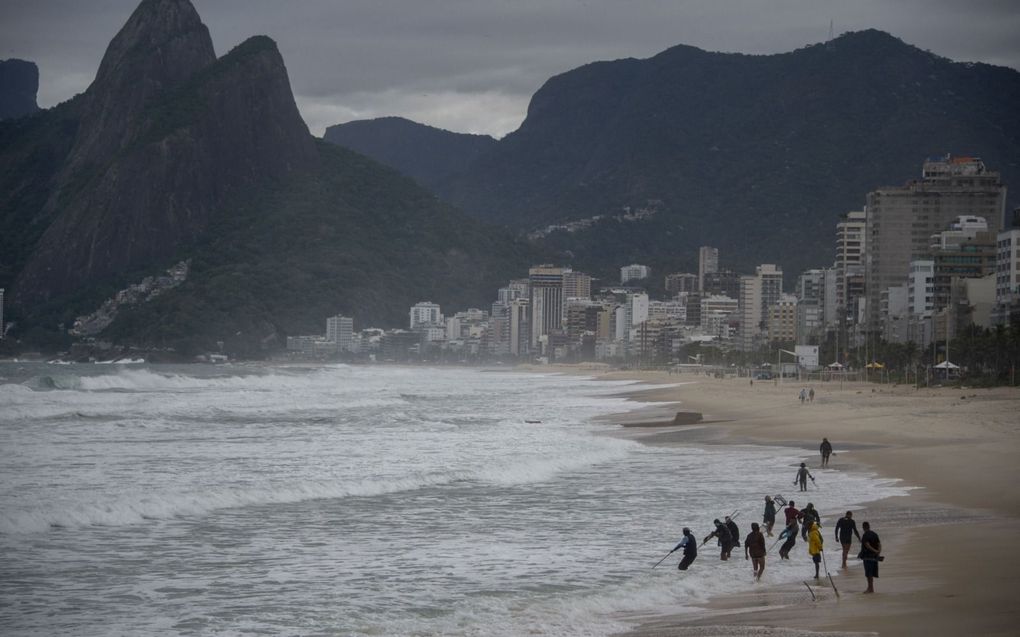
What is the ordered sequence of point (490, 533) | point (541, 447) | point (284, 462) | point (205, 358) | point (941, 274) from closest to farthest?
point (490, 533), point (284, 462), point (541, 447), point (941, 274), point (205, 358)

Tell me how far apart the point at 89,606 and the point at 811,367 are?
107529 mm

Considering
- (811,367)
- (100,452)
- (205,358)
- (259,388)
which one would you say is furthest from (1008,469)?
(205,358)

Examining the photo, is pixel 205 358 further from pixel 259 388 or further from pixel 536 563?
pixel 536 563

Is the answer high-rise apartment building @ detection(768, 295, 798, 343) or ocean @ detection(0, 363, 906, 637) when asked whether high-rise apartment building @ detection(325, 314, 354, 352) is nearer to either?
high-rise apartment building @ detection(768, 295, 798, 343)

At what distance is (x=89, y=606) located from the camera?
1418 cm

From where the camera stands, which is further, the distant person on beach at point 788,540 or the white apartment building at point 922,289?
the white apartment building at point 922,289

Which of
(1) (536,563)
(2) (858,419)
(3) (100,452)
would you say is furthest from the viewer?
(2) (858,419)

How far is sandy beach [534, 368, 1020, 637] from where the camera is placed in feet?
42.7

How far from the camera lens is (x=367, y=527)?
789 inches

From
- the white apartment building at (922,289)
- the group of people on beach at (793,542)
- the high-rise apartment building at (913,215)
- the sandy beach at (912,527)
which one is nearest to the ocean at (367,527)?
the group of people on beach at (793,542)

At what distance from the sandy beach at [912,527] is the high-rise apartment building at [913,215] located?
5053 inches

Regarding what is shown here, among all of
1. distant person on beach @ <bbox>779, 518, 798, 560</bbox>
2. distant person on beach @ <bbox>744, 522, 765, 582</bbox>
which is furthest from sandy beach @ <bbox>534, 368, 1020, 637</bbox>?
distant person on beach @ <bbox>744, 522, 765, 582</bbox>

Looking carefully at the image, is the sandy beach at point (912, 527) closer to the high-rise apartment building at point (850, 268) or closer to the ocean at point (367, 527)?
the ocean at point (367, 527)

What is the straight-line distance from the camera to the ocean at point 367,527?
14055 mm
